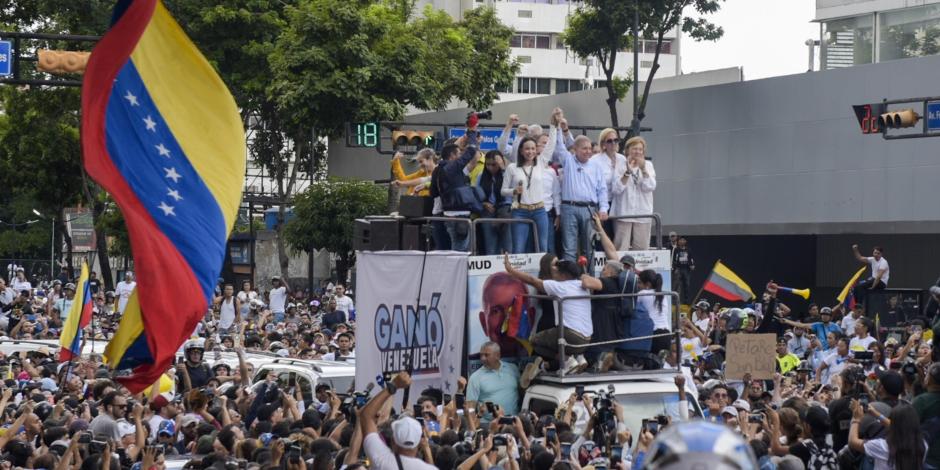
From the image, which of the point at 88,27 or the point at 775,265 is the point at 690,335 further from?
the point at 88,27

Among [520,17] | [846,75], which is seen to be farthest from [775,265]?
[520,17]

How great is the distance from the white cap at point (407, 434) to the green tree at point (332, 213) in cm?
3030

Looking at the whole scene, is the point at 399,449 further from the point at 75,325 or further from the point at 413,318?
the point at 75,325

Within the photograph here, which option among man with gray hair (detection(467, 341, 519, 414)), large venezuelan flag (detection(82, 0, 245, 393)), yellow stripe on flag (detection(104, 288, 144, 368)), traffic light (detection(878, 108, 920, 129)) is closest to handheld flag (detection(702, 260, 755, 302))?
traffic light (detection(878, 108, 920, 129))

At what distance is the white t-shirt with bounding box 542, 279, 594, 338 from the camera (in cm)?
1195

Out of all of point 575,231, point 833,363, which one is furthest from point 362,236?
point 833,363

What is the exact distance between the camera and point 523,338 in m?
12.3

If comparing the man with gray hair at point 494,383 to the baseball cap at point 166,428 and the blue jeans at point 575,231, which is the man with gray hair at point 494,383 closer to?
the blue jeans at point 575,231

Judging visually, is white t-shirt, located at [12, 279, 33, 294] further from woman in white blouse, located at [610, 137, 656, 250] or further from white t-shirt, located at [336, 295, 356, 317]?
woman in white blouse, located at [610, 137, 656, 250]

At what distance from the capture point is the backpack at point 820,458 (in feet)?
28.3

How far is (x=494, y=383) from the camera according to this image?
1202 centimetres

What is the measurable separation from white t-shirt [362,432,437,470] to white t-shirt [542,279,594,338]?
446 centimetres

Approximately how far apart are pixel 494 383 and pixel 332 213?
26.8m

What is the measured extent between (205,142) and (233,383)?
7.09 metres
